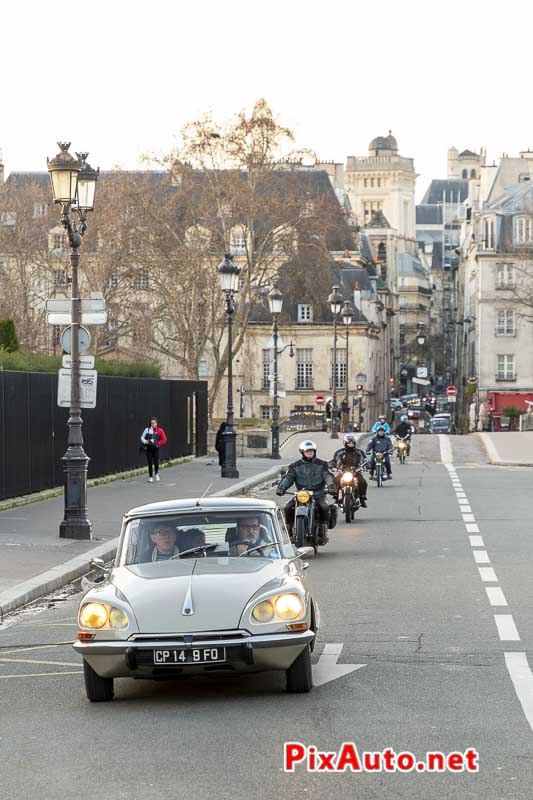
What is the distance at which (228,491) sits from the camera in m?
33.0

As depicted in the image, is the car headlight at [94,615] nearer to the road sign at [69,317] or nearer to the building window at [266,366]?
the road sign at [69,317]

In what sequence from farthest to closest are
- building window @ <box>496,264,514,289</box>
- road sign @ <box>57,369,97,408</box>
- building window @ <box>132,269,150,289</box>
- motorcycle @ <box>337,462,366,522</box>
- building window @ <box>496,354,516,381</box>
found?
1. building window @ <box>496,264,514,289</box>
2. building window @ <box>496,354,516,381</box>
3. building window @ <box>132,269,150,289</box>
4. motorcycle @ <box>337,462,366,522</box>
5. road sign @ <box>57,369,97,408</box>

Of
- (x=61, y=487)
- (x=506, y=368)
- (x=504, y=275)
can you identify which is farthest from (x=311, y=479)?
(x=504, y=275)

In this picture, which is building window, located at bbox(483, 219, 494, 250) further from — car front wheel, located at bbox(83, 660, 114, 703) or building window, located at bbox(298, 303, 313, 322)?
car front wheel, located at bbox(83, 660, 114, 703)

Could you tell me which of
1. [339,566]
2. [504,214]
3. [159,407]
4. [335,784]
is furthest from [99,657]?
[504,214]

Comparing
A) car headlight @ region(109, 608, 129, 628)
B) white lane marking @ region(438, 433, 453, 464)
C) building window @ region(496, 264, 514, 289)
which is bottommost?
white lane marking @ region(438, 433, 453, 464)

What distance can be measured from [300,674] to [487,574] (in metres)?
7.50

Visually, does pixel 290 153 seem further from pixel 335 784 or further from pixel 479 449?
pixel 335 784

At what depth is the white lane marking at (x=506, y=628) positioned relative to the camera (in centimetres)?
1155

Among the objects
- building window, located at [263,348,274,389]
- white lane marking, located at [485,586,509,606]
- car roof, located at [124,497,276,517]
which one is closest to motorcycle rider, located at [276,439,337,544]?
white lane marking, located at [485,586,509,606]

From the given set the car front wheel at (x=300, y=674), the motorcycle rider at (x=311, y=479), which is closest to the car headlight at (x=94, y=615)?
the car front wheel at (x=300, y=674)

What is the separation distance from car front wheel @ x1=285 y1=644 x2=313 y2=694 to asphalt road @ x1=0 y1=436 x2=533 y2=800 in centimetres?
8

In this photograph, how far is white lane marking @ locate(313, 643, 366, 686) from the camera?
9.91 meters

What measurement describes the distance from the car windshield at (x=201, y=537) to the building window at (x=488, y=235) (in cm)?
9343
